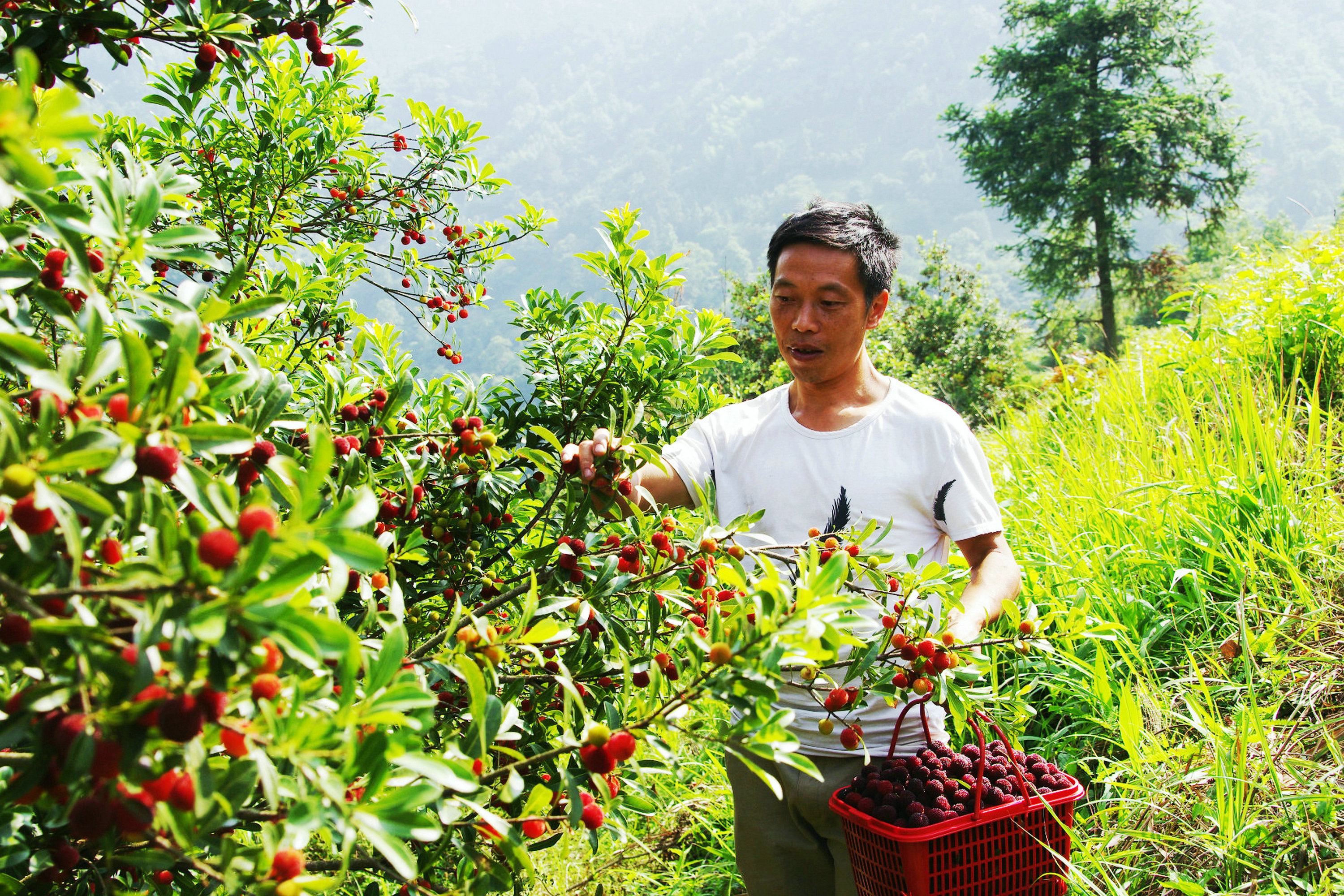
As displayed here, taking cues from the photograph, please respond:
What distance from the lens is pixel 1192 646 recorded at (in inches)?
104

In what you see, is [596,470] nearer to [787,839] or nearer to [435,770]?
[435,770]

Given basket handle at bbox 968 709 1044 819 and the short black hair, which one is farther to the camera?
the short black hair

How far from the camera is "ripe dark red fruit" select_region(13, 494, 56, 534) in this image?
0.54m

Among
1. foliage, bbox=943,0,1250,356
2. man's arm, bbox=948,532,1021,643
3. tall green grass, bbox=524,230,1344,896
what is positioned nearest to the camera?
man's arm, bbox=948,532,1021,643

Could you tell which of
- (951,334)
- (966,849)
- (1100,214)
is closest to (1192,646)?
(966,849)

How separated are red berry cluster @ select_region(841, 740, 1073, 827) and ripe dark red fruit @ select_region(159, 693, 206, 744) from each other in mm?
1128

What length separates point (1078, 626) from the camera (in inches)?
59.2

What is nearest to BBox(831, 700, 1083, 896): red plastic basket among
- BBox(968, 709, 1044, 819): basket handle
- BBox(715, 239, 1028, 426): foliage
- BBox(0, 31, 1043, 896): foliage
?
BBox(968, 709, 1044, 819): basket handle

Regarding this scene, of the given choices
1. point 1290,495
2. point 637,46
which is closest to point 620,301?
point 1290,495

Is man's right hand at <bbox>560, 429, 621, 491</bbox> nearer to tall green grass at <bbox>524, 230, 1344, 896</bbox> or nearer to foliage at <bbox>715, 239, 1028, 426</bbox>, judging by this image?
tall green grass at <bbox>524, 230, 1344, 896</bbox>

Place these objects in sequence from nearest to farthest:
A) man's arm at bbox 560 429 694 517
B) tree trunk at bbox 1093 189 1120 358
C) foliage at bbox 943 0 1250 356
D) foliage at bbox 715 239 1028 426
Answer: man's arm at bbox 560 429 694 517 < foliage at bbox 715 239 1028 426 < tree trunk at bbox 1093 189 1120 358 < foliage at bbox 943 0 1250 356

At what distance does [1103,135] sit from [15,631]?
22.6 meters

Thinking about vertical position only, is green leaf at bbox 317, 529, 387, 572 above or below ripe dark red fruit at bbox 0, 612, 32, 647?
above

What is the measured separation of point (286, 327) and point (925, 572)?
1.52 metres
